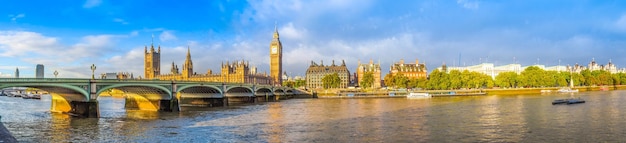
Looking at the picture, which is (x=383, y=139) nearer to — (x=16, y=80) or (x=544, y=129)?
(x=544, y=129)

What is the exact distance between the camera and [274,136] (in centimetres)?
3009

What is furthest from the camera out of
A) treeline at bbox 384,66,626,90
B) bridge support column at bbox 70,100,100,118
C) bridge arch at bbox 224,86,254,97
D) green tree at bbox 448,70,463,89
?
treeline at bbox 384,66,626,90

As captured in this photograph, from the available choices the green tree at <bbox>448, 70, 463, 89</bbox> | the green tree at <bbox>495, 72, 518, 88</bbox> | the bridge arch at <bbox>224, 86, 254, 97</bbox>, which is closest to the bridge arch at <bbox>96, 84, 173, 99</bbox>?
the bridge arch at <bbox>224, 86, 254, 97</bbox>

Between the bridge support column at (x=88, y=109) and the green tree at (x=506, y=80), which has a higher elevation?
the green tree at (x=506, y=80)

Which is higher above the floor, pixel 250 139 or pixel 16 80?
pixel 16 80

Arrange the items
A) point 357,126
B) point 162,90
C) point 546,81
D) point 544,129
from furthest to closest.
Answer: point 546,81 < point 162,90 < point 357,126 < point 544,129

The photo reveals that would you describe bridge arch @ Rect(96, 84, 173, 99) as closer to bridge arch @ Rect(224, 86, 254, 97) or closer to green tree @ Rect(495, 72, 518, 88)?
bridge arch @ Rect(224, 86, 254, 97)

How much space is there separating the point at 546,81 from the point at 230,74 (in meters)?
116

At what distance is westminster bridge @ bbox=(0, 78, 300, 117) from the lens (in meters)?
40.7

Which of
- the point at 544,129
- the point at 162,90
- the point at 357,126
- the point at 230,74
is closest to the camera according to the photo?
the point at 544,129

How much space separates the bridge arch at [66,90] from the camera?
3906 cm

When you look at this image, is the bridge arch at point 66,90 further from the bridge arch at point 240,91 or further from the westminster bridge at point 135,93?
the bridge arch at point 240,91

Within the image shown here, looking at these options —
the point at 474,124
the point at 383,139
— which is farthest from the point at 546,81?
the point at 383,139

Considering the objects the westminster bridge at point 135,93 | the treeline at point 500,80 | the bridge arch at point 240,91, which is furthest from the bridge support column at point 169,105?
the treeline at point 500,80
